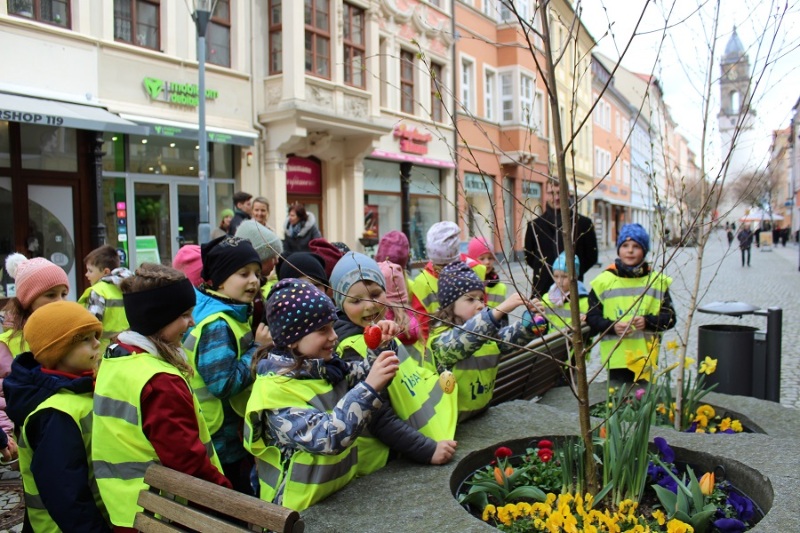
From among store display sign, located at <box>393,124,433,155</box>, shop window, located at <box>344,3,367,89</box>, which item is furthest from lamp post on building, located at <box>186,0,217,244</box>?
store display sign, located at <box>393,124,433,155</box>

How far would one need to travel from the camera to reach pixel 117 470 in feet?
7.16

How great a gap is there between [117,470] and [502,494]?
1310mm

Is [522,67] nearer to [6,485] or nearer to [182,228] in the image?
[182,228]

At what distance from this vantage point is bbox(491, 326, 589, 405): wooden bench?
149 inches

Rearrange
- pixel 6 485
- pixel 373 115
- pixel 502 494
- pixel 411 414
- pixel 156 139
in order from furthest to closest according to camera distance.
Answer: pixel 373 115 → pixel 156 139 → pixel 6 485 → pixel 411 414 → pixel 502 494

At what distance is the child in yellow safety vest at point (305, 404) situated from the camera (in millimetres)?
2102

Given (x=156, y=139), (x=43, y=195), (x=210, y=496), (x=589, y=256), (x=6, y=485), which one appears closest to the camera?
(x=210, y=496)

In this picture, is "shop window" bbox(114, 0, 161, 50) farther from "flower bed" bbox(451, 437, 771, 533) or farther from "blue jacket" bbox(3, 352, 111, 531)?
"flower bed" bbox(451, 437, 771, 533)

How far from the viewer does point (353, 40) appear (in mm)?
17547

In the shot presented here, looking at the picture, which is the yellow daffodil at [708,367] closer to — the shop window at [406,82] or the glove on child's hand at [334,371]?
the glove on child's hand at [334,371]

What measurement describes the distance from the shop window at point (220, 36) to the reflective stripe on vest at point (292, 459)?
44.0ft

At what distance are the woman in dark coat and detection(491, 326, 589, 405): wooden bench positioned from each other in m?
2.56

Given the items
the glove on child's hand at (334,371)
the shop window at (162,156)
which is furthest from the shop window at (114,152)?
the glove on child's hand at (334,371)

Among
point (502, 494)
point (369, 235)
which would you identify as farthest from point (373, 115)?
point (502, 494)
